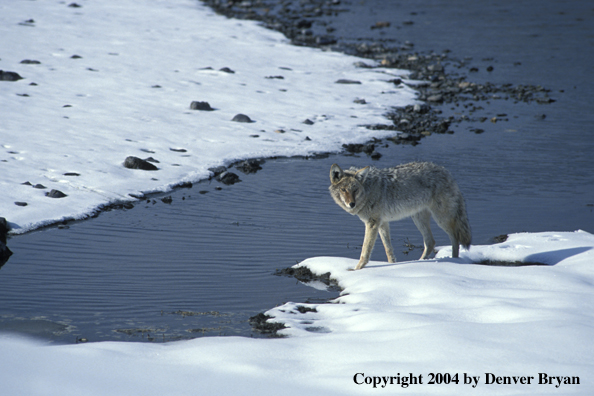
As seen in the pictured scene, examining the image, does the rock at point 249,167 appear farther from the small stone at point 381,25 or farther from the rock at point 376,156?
the small stone at point 381,25

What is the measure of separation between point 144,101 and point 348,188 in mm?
10813

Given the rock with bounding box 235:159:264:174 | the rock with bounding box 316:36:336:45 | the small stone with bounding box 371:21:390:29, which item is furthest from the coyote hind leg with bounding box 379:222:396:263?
the small stone with bounding box 371:21:390:29

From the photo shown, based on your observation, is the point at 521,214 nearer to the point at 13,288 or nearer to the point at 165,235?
the point at 165,235

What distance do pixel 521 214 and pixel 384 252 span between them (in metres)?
2.91

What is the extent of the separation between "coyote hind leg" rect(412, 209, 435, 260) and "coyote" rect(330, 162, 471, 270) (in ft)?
0.06

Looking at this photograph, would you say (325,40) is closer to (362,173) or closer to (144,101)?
(144,101)

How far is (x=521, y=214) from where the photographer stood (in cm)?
1013

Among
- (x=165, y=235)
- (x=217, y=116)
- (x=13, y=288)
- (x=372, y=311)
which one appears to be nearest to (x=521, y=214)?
(x=372, y=311)

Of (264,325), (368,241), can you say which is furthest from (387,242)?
(264,325)

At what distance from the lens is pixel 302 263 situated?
8.00 meters

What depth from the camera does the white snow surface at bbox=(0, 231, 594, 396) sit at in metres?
4.54

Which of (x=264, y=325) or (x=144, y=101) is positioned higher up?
(x=144, y=101)

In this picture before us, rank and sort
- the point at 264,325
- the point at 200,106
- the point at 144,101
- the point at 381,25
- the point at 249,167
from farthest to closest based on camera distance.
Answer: the point at 381,25
the point at 144,101
the point at 200,106
the point at 249,167
the point at 264,325

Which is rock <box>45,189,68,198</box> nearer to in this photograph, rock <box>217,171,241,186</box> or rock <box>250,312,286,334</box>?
rock <box>217,171,241,186</box>
